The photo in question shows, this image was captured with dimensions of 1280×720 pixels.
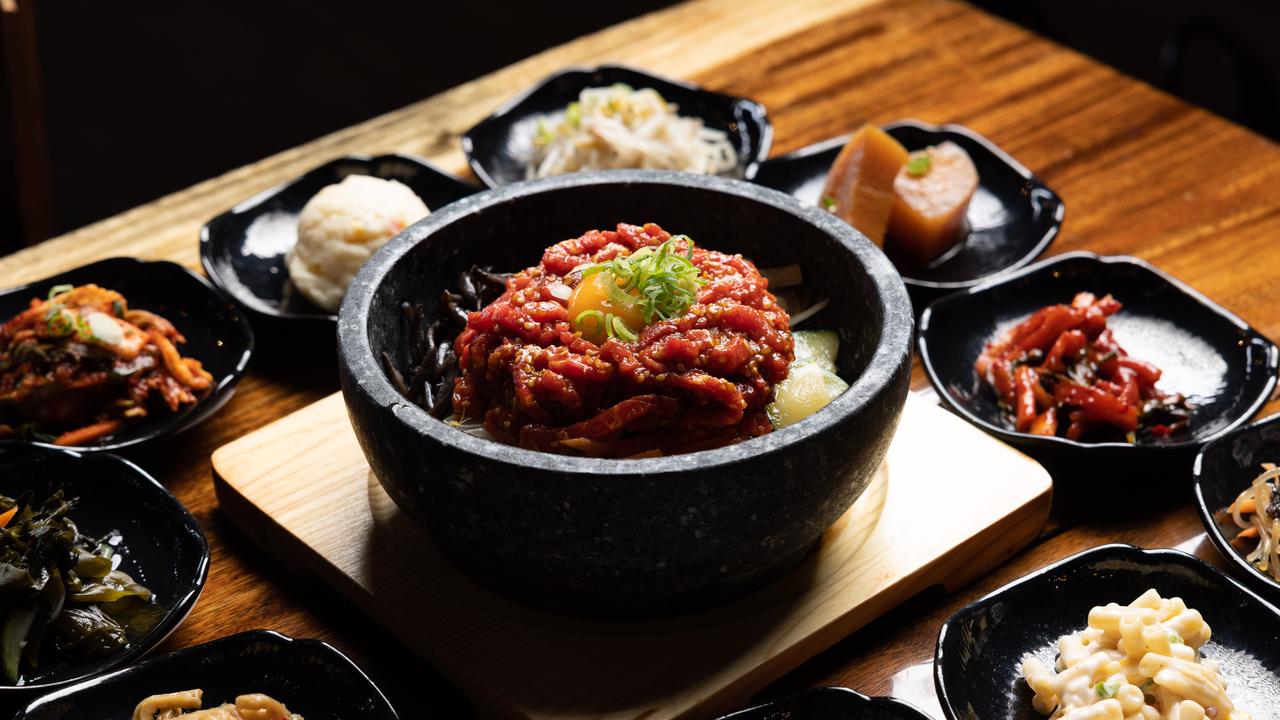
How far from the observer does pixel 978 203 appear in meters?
3.81

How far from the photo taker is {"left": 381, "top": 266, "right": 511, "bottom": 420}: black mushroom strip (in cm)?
264

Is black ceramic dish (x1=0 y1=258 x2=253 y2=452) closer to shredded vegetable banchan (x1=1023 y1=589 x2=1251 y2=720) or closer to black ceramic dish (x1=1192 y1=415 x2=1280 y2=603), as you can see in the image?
shredded vegetable banchan (x1=1023 y1=589 x2=1251 y2=720)

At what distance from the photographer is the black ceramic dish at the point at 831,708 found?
2.09 metres

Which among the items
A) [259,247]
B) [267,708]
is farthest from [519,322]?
[259,247]

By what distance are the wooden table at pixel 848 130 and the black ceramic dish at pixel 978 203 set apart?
5.4 inches

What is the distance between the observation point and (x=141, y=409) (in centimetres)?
291

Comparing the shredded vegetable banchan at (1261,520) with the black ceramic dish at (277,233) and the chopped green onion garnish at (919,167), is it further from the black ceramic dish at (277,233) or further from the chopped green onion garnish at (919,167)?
the black ceramic dish at (277,233)

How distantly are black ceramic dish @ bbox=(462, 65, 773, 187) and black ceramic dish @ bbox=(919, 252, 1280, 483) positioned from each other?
93 centimetres

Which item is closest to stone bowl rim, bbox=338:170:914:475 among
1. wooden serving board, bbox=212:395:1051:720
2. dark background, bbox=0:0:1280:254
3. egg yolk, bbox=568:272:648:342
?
egg yolk, bbox=568:272:648:342

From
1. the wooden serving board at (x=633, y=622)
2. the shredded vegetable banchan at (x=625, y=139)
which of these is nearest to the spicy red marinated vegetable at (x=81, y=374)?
the wooden serving board at (x=633, y=622)

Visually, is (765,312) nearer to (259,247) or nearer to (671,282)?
(671,282)

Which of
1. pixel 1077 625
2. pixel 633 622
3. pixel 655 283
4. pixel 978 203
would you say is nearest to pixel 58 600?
pixel 633 622

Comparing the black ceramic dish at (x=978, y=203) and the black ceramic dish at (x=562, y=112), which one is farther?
the black ceramic dish at (x=562, y=112)

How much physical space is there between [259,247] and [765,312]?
5.96 feet
